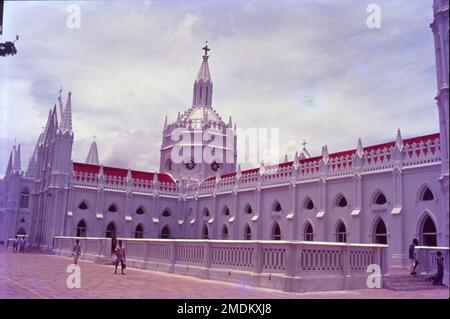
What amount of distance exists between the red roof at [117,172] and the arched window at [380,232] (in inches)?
1206

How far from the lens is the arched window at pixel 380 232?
Answer: 32.9 m

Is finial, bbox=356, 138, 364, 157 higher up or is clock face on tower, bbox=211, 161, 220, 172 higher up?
clock face on tower, bbox=211, 161, 220, 172

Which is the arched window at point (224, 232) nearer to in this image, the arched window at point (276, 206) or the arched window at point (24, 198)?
the arched window at point (276, 206)

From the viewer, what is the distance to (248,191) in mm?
46125

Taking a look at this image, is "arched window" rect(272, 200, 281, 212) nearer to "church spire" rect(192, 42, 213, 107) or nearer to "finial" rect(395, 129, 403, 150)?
"finial" rect(395, 129, 403, 150)

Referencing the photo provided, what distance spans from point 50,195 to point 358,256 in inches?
1539

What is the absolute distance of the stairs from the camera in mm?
18642

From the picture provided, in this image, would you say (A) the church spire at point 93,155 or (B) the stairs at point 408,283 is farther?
(A) the church spire at point 93,155

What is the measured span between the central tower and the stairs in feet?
128

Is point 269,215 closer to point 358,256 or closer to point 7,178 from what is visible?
point 358,256

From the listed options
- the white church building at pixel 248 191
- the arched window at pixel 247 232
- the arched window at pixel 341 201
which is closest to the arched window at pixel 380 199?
the white church building at pixel 248 191

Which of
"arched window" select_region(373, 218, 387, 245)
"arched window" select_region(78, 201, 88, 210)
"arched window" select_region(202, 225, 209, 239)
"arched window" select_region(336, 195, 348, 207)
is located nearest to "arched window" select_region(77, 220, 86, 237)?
"arched window" select_region(78, 201, 88, 210)

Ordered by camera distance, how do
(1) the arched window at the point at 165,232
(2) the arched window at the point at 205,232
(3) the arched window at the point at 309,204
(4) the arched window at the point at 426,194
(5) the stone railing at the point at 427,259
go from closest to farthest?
(5) the stone railing at the point at 427,259
(4) the arched window at the point at 426,194
(3) the arched window at the point at 309,204
(2) the arched window at the point at 205,232
(1) the arched window at the point at 165,232

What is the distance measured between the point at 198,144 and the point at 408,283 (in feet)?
142
